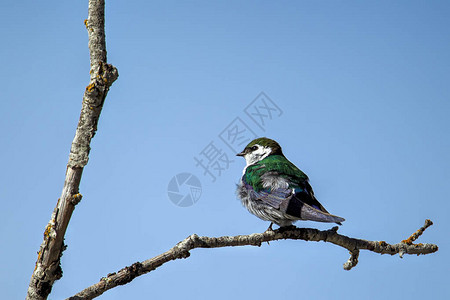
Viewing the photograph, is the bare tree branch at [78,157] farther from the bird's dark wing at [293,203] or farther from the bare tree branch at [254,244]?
the bird's dark wing at [293,203]

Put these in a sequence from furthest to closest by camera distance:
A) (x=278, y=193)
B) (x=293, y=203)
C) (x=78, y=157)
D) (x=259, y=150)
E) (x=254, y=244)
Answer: (x=259, y=150) → (x=278, y=193) → (x=293, y=203) → (x=254, y=244) → (x=78, y=157)

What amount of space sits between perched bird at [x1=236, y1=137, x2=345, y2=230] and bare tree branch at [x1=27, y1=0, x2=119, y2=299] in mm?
3055

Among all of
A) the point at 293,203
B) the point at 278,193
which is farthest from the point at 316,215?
the point at 278,193

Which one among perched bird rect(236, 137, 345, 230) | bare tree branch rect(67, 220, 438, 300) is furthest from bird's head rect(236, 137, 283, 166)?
bare tree branch rect(67, 220, 438, 300)

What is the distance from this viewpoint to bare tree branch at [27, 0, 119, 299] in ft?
12.0

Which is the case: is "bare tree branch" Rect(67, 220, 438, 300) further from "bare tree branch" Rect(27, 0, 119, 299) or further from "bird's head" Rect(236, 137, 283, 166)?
"bird's head" Rect(236, 137, 283, 166)

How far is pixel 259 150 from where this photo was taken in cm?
778

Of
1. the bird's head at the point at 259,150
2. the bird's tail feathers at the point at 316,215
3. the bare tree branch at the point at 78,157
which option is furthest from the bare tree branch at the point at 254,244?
the bird's head at the point at 259,150

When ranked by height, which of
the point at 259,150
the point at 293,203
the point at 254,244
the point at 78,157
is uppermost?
the point at 259,150

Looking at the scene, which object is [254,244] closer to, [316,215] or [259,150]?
[316,215]

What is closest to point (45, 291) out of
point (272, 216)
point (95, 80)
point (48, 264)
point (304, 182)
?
point (48, 264)

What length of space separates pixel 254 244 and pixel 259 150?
9.18 feet

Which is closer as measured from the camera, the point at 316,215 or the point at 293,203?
the point at 316,215

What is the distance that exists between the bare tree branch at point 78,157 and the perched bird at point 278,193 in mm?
3055
